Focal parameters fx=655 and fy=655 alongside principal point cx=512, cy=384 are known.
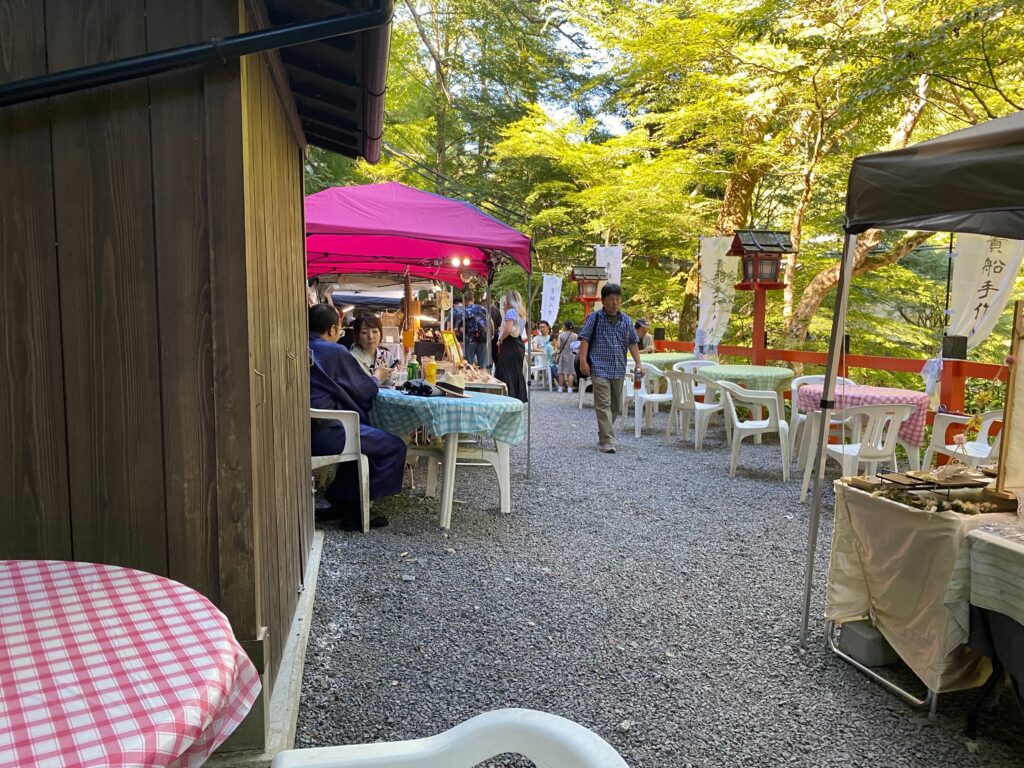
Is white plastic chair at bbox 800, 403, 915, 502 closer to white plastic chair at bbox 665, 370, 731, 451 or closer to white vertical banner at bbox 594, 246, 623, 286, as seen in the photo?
white plastic chair at bbox 665, 370, 731, 451

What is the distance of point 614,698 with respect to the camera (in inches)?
104

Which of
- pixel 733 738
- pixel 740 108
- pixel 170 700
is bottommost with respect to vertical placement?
pixel 733 738

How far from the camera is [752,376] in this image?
8.02 metres

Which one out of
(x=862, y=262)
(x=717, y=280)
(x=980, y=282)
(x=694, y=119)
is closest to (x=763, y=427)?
(x=980, y=282)

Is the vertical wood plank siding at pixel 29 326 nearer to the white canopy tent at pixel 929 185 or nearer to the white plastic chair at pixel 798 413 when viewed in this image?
the white canopy tent at pixel 929 185

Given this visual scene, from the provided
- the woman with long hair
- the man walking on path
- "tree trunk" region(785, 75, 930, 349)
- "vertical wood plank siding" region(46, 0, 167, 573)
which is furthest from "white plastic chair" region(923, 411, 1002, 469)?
"vertical wood plank siding" region(46, 0, 167, 573)

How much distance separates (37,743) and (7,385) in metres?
1.30

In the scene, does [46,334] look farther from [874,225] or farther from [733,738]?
[874,225]

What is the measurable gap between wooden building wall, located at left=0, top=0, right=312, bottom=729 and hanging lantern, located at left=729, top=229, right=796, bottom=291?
28.1ft

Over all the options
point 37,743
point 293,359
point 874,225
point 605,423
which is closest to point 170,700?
point 37,743

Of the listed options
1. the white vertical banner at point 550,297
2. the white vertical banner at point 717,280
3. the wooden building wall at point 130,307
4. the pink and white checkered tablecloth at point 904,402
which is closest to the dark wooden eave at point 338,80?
the wooden building wall at point 130,307

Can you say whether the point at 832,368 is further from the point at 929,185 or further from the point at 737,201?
the point at 737,201

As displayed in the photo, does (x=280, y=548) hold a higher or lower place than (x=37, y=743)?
lower

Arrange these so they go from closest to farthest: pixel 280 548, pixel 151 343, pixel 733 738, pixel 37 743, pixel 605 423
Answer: pixel 37 743, pixel 151 343, pixel 733 738, pixel 280 548, pixel 605 423
